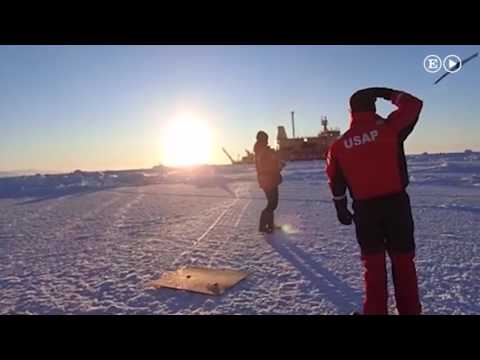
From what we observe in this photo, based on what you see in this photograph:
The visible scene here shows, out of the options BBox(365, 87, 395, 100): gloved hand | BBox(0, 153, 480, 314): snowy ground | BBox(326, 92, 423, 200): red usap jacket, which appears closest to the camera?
BBox(326, 92, 423, 200): red usap jacket

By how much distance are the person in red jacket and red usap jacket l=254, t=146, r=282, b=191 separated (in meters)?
3.16

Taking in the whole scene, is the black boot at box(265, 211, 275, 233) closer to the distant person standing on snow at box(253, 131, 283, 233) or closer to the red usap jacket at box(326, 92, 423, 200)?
the distant person standing on snow at box(253, 131, 283, 233)

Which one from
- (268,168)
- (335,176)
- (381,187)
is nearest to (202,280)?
(335,176)

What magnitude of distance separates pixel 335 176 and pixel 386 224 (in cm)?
56

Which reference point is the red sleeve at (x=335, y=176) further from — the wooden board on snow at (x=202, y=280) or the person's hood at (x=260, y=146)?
the person's hood at (x=260, y=146)

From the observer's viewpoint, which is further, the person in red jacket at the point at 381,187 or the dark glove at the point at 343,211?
the dark glove at the point at 343,211

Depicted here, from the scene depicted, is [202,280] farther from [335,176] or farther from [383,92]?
[383,92]

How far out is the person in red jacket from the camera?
247 cm

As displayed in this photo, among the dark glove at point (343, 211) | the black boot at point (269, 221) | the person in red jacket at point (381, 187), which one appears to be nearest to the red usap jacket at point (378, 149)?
the person in red jacket at point (381, 187)

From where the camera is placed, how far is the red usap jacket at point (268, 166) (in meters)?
5.77

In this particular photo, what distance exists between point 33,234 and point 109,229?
1577mm

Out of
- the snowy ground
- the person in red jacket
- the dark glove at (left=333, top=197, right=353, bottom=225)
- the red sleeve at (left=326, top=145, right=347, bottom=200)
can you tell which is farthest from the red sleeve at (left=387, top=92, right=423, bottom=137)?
the snowy ground
